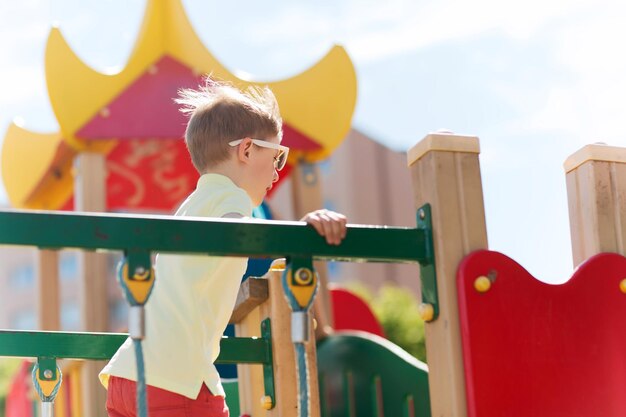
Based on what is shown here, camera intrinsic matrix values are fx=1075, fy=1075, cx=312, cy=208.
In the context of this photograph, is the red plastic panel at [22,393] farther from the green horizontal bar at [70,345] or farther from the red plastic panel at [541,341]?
the red plastic panel at [541,341]

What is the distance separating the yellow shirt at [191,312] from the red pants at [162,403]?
0.06ft

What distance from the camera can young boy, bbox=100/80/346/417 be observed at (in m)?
2.33

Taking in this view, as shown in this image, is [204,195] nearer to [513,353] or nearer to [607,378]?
[513,353]

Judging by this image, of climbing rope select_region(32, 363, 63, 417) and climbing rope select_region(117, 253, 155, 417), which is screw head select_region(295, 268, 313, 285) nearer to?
climbing rope select_region(117, 253, 155, 417)

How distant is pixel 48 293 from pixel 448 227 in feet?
16.6

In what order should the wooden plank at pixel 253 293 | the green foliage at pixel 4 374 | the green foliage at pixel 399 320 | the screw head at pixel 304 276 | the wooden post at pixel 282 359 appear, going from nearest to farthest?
1. the screw head at pixel 304 276
2. the wooden post at pixel 282 359
3. the wooden plank at pixel 253 293
4. the green foliage at pixel 399 320
5. the green foliage at pixel 4 374

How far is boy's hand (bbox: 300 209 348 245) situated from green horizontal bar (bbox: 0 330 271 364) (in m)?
0.92

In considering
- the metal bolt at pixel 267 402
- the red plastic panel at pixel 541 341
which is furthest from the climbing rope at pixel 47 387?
the red plastic panel at pixel 541 341

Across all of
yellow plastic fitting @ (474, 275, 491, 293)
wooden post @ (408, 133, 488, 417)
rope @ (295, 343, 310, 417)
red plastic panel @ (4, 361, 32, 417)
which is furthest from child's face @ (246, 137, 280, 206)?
red plastic panel @ (4, 361, 32, 417)

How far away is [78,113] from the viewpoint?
616cm

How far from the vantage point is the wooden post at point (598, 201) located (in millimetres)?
2398

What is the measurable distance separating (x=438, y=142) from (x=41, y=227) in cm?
84

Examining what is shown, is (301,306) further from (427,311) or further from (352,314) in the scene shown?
(352,314)

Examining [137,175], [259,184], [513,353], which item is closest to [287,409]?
[259,184]
